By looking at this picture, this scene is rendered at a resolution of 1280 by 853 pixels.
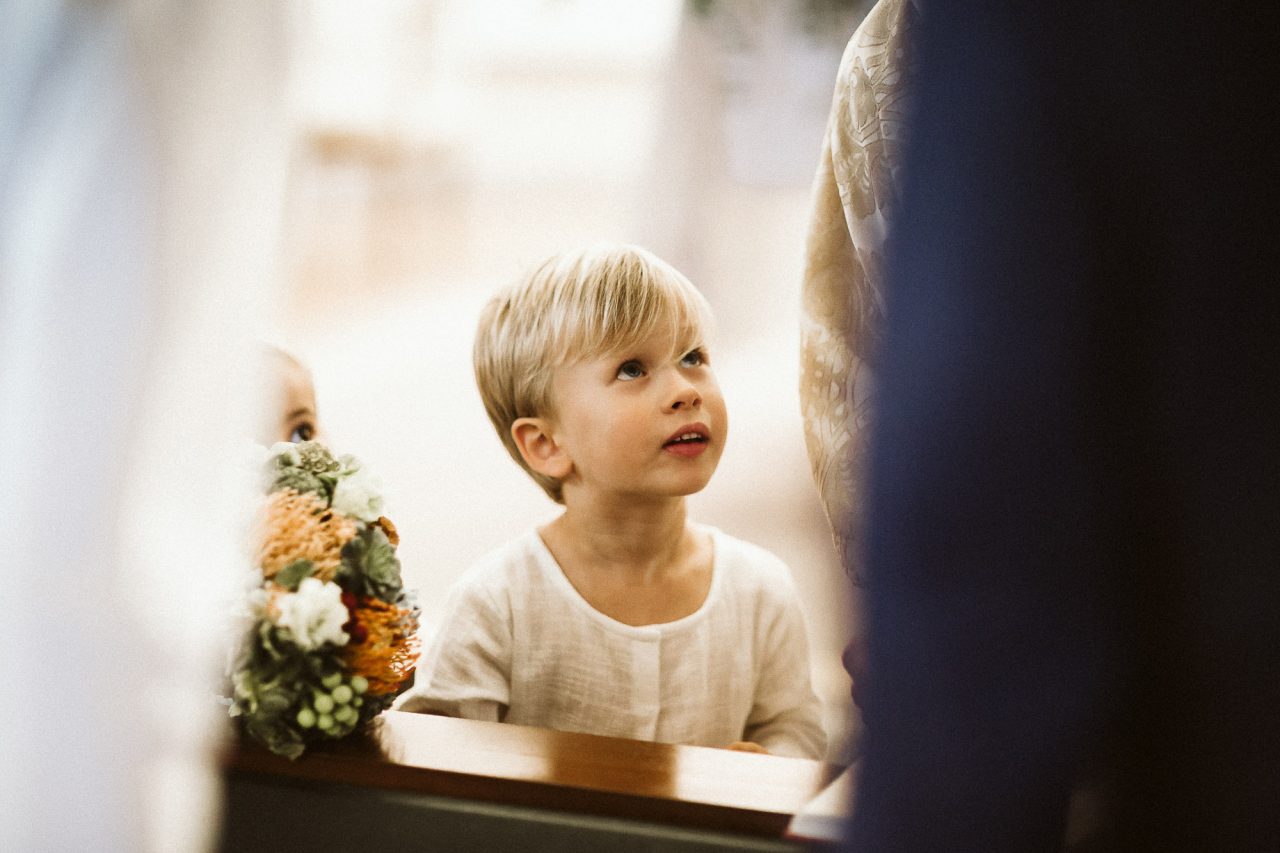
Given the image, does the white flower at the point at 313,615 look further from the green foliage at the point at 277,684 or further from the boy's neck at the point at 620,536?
the boy's neck at the point at 620,536

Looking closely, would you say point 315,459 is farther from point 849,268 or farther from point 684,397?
point 849,268

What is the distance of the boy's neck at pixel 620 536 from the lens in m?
1.30

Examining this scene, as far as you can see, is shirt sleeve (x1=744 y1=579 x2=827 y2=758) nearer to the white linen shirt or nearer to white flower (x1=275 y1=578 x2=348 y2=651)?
the white linen shirt

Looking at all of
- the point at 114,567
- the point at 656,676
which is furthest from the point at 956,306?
the point at 656,676

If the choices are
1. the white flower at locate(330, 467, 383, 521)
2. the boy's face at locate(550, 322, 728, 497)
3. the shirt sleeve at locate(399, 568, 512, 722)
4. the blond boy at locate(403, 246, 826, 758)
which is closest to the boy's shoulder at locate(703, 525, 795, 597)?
the blond boy at locate(403, 246, 826, 758)

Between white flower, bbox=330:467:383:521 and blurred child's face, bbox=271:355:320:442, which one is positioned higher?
blurred child's face, bbox=271:355:320:442

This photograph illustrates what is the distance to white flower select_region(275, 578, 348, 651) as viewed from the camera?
864mm

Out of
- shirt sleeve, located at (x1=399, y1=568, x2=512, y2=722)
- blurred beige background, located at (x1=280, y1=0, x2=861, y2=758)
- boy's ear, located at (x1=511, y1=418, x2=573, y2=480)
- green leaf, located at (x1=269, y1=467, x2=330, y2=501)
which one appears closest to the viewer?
green leaf, located at (x1=269, y1=467, x2=330, y2=501)

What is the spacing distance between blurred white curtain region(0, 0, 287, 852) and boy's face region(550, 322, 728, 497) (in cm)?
50

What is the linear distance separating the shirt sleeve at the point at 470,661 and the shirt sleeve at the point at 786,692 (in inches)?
11.9

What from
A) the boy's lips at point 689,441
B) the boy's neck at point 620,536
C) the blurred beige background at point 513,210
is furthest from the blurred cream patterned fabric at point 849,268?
the boy's neck at point 620,536

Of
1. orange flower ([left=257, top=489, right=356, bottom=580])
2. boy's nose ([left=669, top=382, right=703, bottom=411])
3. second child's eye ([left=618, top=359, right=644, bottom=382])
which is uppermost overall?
second child's eye ([left=618, top=359, right=644, bottom=382])

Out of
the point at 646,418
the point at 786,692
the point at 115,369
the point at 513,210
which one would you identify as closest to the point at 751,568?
the point at 786,692

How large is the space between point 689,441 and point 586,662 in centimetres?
27
